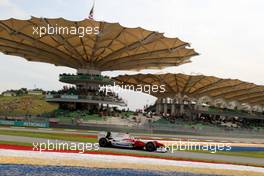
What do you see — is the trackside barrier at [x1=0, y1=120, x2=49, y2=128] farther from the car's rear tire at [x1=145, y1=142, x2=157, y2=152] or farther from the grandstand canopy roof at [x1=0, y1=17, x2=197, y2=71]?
the car's rear tire at [x1=145, y1=142, x2=157, y2=152]

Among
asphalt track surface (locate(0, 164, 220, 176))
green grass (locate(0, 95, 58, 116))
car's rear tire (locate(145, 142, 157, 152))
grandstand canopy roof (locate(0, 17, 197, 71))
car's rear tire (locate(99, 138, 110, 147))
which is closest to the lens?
asphalt track surface (locate(0, 164, 220, 176))

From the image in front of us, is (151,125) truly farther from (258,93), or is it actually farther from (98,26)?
(258,93)

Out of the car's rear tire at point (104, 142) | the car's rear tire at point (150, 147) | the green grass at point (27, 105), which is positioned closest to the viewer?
the car's rear tire at point (150, 147)

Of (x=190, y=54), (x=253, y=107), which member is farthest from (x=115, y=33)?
(x=253, y=107)

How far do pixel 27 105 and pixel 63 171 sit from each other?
90.2 m

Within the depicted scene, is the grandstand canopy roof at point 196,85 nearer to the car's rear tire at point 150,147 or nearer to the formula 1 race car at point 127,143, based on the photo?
the formula 1 race car at point 127,143

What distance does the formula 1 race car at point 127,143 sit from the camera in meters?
29.0

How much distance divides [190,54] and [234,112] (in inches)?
1146

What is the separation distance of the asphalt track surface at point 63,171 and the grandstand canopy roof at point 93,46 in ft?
148

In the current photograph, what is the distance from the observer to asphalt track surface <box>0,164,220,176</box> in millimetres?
15664

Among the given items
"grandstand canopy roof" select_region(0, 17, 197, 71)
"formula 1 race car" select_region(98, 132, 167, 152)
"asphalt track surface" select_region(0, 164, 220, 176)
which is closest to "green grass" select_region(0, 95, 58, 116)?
"grandstand canopy roof" select_region(0, 17, 197, 71)

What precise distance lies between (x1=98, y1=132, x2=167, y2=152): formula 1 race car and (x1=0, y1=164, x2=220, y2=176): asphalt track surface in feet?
34.5

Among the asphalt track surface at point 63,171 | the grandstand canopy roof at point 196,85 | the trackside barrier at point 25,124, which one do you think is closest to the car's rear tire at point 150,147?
the asphalt track surface at point 63,171

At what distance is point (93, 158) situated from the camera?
21109 millimetres
